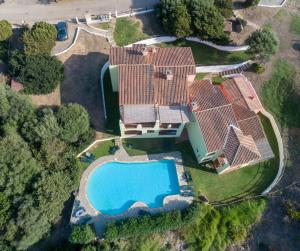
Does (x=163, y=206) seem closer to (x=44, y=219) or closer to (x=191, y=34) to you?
(x=44, y=219)

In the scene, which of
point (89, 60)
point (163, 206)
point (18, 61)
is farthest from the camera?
point (89, 60)

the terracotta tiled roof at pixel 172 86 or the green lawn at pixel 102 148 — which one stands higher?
the terracotta tiled roof at pixel 172 86

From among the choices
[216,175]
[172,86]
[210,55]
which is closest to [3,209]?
[172,86]

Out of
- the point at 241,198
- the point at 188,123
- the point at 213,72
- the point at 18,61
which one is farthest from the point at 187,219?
the point at 18,61

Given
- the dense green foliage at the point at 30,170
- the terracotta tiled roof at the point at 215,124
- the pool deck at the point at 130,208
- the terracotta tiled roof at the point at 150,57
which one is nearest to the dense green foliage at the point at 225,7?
the terracotta tiled roof at the point at 150,57

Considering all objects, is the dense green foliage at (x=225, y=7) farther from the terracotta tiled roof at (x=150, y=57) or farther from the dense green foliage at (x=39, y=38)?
the dense green foliage at (x=39, y=38)

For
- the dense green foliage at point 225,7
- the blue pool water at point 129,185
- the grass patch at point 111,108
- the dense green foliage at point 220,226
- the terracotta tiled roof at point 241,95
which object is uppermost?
the dense green foliage at point 225,7
